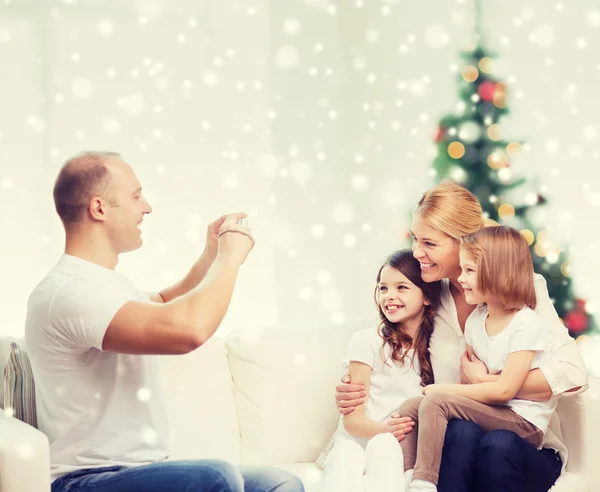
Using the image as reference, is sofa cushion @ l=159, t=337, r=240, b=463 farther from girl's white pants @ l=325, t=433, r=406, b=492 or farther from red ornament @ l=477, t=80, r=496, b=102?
red ornament @ l=477, t=80, r=496, b=102

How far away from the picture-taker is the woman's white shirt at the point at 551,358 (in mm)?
2127

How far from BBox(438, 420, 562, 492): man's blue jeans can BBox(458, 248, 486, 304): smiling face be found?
341 mm

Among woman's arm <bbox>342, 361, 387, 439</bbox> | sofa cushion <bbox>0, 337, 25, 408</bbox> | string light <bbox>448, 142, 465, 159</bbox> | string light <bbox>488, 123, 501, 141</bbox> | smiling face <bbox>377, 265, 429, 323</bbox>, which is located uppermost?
string light <bbox>488, 123, 501, 141</bbox>

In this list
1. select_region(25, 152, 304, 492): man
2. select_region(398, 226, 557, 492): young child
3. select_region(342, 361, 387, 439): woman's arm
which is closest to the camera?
select_region(25, 152, 304, 492): man

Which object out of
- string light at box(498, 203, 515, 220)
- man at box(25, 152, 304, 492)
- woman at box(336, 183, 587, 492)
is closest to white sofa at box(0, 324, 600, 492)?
woman at box(336, 183, 587, 492)

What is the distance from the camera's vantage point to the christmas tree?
285 centimetres

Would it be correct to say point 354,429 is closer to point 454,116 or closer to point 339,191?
point 454,116

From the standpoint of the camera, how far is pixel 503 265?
2.14 metres

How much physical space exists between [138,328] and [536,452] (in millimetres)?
1122

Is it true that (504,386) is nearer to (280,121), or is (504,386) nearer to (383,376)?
(383,376)

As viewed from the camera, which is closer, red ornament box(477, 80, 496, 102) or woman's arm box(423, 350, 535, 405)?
woman's arm box(423, 350, 535, 405)

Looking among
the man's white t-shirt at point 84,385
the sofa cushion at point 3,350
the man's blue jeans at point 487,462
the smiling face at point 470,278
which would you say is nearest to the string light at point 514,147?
the smiling face at point 470,278

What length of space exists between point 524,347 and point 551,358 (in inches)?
4.9

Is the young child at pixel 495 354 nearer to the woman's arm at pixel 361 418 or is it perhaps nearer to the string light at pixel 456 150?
the woman's arm at pixel 361 418
